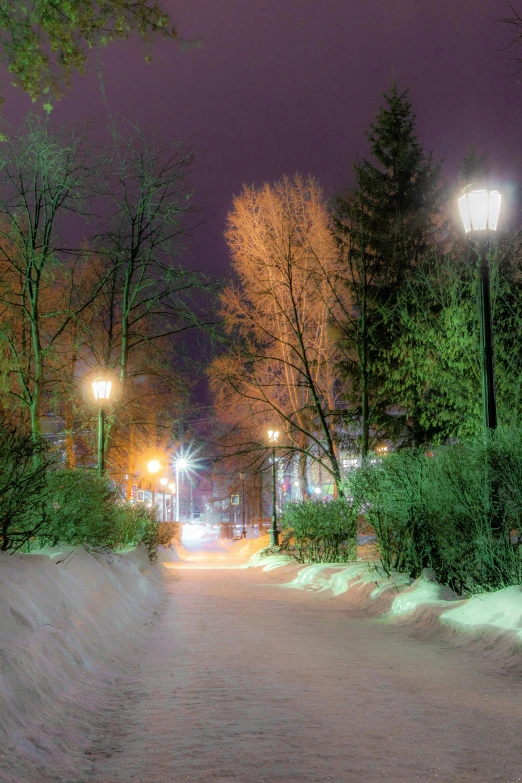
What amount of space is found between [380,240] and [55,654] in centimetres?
2190

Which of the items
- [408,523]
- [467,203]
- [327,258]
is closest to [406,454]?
[408,523]

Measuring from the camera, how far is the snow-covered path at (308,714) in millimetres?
4273

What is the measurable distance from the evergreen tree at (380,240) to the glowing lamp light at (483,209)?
1017 centimetres

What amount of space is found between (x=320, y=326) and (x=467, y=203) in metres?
20.2

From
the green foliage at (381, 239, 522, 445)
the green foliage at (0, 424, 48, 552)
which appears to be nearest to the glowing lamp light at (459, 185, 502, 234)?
the green foliage at (381, 239, 522, 445)

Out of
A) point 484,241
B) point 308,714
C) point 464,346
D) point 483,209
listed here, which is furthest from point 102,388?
point 308,714

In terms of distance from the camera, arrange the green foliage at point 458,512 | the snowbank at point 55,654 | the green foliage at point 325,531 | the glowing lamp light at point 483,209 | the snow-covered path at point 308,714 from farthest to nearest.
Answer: the green foliage at point 325,531
the glowing lamp light at point 483,209
the green foliage at point 458,512
the snowbank at point 55,654
the snow-covered path at point 308,714

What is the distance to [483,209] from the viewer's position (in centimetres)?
1076

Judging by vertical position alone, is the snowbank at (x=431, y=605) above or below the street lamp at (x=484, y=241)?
below

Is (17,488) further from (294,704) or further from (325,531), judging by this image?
(325,531)

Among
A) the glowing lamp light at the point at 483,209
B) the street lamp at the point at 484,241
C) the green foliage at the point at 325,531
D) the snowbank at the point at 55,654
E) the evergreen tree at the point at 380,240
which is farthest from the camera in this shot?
the evergreen tree at the point at 380,240

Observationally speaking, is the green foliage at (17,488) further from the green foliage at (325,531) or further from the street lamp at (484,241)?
the green foliage at (325,531)

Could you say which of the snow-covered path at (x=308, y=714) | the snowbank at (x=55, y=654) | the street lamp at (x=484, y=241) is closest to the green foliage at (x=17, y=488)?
the snowbank at (x=55, y=654)

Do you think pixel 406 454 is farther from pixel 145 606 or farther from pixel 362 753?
pixel 362 753
